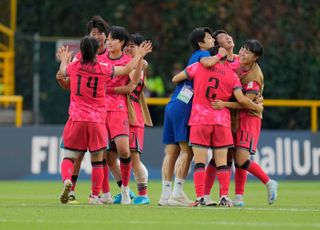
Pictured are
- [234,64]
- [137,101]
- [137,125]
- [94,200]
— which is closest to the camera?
[94,200]

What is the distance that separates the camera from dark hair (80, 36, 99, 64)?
14.3 m

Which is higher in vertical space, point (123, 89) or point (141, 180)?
point (123, 89)

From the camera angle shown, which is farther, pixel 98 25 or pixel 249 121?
pixel 98 25

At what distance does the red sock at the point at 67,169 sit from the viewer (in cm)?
1444

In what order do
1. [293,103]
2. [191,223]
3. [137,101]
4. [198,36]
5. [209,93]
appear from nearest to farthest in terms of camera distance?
1. [191,223]
2. [209,93]
3. [198,36]
4. [137,101]
5. [293,103]

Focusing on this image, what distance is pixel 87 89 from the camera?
1452 cm

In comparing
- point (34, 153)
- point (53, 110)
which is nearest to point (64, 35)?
point (53, 110)

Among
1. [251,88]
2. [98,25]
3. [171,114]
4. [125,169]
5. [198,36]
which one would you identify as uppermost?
[98,25]

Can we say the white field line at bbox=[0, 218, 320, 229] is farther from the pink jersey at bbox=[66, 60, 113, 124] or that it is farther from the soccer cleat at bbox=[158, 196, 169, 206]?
the soccer cleat at bbox=[158, 196, 169, 206]

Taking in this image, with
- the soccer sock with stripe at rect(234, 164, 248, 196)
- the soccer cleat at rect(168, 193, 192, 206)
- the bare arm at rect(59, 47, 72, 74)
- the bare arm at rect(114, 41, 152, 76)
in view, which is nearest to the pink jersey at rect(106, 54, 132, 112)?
the bare arm at rect(114, 41, 152, 76)

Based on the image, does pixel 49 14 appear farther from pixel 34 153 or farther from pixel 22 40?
pixel 34 153

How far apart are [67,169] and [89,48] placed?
1502 mm

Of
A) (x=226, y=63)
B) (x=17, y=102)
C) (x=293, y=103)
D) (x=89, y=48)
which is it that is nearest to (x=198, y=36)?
(x=226, y=63)

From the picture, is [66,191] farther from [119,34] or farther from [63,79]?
[119,34]
